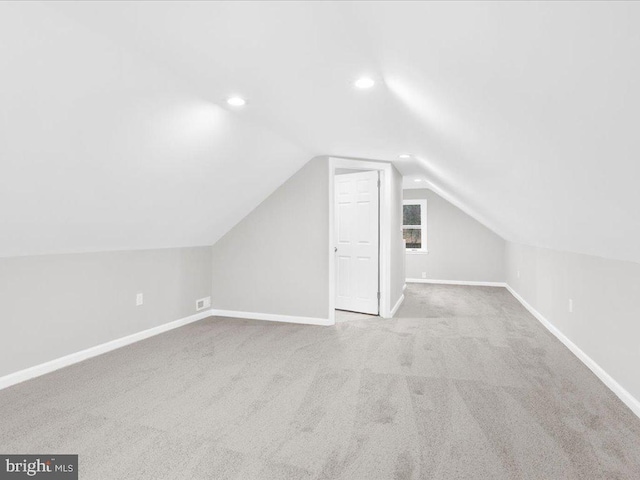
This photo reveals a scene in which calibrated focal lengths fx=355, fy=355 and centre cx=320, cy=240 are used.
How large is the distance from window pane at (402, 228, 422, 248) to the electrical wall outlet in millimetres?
5077

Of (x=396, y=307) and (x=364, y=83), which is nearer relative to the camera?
(x=364, y=83)

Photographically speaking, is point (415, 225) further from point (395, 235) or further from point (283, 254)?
point (283, 254)

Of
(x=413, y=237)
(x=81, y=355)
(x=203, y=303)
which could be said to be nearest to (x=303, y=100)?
(x=81, y=355)

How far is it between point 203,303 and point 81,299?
5.49 ft

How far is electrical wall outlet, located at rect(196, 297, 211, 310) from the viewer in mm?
4613

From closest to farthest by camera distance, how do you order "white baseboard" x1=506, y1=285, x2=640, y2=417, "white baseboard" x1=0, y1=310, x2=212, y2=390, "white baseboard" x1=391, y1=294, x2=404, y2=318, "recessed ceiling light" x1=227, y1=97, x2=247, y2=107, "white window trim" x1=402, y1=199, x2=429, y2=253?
"white baseboard" x1=506, y1=285, x2=640, y2=417 → "recessed ceiling light" x1=227, y1=97, x2=247, y2=107 → "white baseboard" x1=0, y1=310, x2=212, y2=390 → "white baseboard" x1=391, y1=294, x2=404, y2=318 → "white window trim" x1=402, y1=199, x2=429, y2=253

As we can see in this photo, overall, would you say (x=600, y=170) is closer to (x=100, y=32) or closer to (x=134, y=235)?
(x=100, y=32)

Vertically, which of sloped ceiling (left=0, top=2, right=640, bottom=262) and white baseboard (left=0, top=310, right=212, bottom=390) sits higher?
sloped ceiling (left=0, top=2, right=640, bottom=262)

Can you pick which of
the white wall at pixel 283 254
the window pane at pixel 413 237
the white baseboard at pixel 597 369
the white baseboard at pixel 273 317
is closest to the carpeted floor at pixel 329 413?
the white baseboard at pixel 597 369

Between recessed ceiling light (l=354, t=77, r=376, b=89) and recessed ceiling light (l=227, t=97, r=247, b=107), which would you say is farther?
recessed ceiling light (l=227, t=97, r=247, b=107)

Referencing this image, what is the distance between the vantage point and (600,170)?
4.68ft

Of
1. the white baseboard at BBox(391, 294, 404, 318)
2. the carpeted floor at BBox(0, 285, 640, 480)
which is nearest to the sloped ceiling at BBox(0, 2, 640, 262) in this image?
the carpeted floor at BBox(0, 285, 640, 480)

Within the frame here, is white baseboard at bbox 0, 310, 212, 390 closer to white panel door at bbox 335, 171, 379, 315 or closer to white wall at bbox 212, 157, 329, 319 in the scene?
white wall at bbox 212, 157, 329, 319

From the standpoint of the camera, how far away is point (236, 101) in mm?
2576
